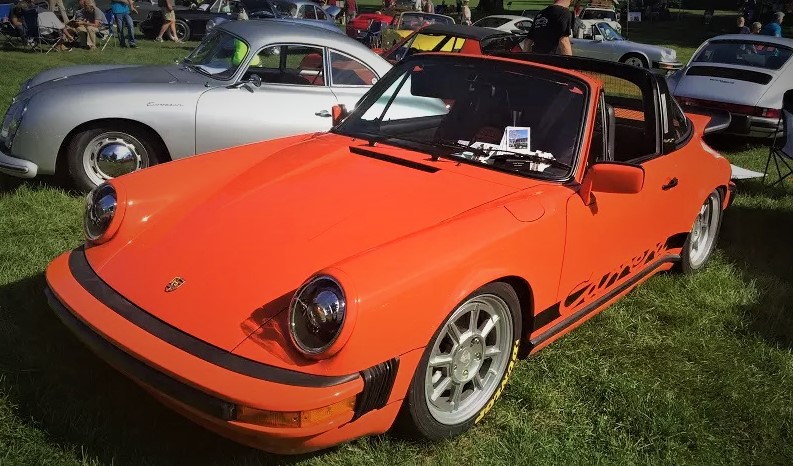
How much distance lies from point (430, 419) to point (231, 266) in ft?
2.97

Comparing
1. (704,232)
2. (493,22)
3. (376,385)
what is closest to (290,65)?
(704,232)

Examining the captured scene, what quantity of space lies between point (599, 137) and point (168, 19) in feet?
52.5

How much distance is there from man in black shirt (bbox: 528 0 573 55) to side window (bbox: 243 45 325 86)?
8.21ft

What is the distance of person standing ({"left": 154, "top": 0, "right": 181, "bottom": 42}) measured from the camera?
16922 millimetres

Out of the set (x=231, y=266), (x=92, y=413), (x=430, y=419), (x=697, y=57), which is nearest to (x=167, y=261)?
(x=231, y=266)

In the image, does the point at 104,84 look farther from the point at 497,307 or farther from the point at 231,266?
the point at 497,307

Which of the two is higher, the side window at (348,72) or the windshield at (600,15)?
the side window at (348,72)

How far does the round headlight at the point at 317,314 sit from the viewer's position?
2.10 m

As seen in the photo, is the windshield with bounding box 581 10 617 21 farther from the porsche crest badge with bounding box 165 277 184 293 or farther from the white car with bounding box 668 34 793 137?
the porsche crest badge with bounding box 165 277 184 293

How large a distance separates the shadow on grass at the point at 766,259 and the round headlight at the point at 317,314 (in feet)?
8.51

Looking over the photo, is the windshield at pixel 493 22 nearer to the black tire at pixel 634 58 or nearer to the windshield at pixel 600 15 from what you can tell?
the black tire at pixel 634 58

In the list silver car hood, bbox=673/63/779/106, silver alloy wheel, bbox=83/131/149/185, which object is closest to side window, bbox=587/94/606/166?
silver alloy wheel, bbox=83/131/149/185

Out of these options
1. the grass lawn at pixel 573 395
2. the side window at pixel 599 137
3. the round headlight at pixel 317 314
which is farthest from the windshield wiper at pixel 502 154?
the round headlight at pixel 317 314

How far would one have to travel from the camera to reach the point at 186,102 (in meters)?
5.21
